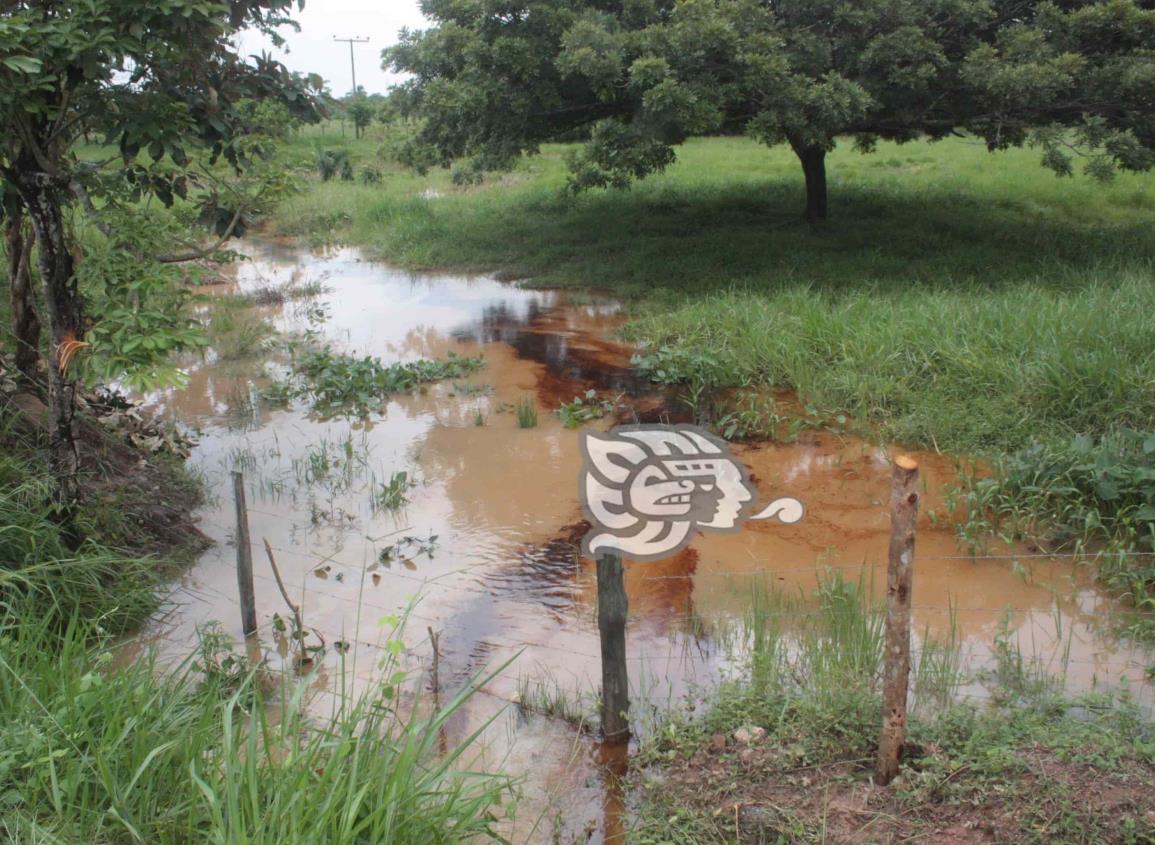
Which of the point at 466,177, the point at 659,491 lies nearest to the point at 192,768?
the point at 659,491

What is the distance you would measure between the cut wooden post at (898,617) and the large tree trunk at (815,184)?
1008cm

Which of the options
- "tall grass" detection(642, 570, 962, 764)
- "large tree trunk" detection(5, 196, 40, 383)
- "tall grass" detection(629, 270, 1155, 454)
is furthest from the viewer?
"tall grass" detection(629, 270, 1155, 454)

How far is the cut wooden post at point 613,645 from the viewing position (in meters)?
3.67

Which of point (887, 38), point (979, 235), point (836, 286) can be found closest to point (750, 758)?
point (836, 286)

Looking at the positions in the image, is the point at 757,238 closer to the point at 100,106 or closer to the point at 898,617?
the point at 100,106

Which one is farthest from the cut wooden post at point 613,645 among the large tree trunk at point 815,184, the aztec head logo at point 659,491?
the large tree trunk at point 815,184

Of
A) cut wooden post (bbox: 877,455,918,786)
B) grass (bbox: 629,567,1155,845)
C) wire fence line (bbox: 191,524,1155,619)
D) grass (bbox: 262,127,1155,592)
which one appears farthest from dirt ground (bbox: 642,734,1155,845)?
grass (bbox: 262,127,1155,592)

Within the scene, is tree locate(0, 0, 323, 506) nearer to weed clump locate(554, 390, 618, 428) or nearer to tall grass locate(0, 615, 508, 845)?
tall grass locate(0, 615, 508, 845)

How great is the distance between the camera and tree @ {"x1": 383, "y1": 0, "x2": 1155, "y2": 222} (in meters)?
9.16

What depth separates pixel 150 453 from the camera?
6516 millimetres

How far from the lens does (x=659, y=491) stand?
6324 millimetres

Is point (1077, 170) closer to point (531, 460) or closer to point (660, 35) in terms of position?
point (660, 35)

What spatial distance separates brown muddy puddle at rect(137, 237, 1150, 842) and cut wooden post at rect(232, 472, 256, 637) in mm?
166

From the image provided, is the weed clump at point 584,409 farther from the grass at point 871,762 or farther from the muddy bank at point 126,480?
the grass at point 871,762
